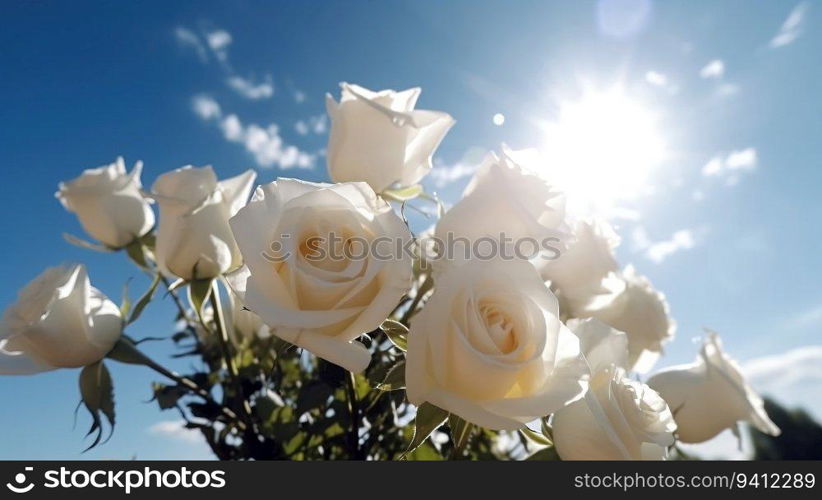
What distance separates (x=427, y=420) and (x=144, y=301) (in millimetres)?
622

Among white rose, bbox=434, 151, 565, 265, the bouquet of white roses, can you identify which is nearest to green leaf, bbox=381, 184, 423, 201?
the bouquet of white roses

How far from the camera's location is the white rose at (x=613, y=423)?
2.07 feet

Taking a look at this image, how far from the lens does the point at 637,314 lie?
40.3 inches

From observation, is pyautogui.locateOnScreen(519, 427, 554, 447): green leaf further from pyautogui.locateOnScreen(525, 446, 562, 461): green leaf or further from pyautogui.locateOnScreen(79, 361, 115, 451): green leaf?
pyautogui.locateOnScreen(79, 361, 115, 451): green leaf

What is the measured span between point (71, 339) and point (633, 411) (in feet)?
2.65

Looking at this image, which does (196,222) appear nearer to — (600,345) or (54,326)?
(54,326)

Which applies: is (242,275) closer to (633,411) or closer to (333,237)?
(333,237)

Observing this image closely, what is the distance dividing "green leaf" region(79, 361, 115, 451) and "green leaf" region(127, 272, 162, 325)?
0.28 feet

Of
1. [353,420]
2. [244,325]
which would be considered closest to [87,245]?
[244,325]

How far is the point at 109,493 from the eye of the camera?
0.75m

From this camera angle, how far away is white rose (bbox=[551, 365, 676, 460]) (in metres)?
0.63

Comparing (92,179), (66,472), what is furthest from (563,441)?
(92,179)

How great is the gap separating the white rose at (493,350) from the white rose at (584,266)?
34 centimetres

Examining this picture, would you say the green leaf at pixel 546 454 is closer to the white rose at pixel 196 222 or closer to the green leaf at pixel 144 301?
the white rose at pixel 196 222
